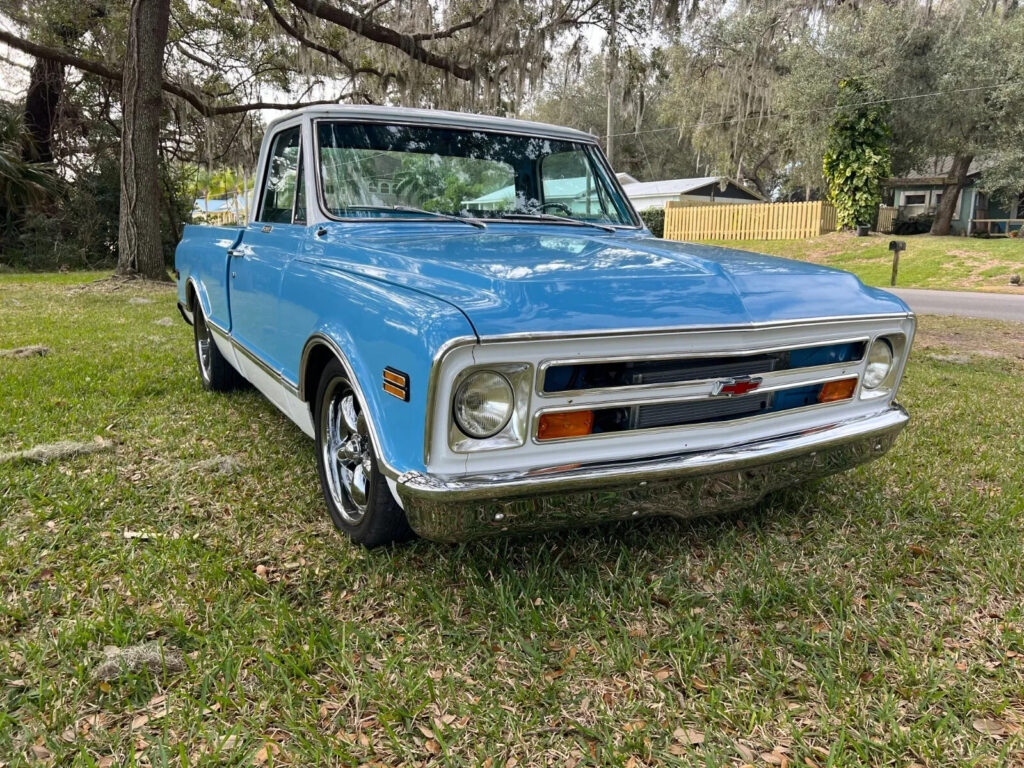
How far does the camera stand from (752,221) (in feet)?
76.9

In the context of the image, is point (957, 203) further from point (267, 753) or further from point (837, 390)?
point (267, 753)

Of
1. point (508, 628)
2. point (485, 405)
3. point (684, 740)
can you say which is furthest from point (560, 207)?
point (684, 740)

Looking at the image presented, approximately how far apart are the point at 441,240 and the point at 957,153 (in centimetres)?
2487

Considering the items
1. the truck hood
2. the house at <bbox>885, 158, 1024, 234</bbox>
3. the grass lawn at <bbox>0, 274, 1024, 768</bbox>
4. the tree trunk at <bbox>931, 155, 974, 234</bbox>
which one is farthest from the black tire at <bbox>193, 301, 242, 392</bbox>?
the house at <bbox>885, 158, 1024, 234</bbox>

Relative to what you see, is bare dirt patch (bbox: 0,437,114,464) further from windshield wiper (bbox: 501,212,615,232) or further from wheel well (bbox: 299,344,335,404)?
windshield wiper (bbox: 501,212,615,232)

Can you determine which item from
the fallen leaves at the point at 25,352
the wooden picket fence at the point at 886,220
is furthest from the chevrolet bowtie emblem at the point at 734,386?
the wooden picket fence at the point at 886,220

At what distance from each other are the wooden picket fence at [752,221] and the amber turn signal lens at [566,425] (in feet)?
72.6

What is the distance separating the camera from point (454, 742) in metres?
1.87

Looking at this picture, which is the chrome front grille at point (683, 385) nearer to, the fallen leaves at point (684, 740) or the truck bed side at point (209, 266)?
the fallen leaves at point (684, 740)

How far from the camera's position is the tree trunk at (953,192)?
23.4 m

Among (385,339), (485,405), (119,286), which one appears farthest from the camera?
(119,286)

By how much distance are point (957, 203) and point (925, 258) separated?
1290 cm

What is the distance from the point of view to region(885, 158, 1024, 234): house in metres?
28.4

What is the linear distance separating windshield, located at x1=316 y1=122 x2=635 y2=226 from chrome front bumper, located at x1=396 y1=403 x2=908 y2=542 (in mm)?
1633
